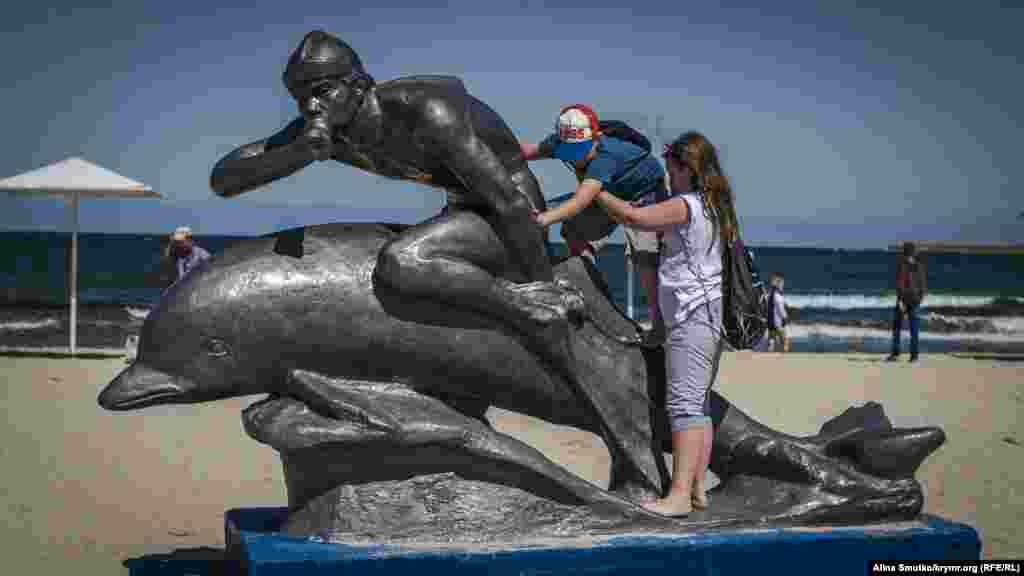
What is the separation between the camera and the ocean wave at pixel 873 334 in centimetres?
2445

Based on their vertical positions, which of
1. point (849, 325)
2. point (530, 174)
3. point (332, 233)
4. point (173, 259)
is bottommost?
point (849, 325)

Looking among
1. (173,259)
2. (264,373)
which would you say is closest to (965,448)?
(264,373)

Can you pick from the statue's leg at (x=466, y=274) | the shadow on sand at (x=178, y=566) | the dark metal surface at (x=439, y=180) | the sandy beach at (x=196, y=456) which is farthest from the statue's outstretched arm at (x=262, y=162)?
the sandy beach at (x=196, y=456)

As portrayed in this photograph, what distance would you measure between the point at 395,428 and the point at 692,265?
1.36 meters

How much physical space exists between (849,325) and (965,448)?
17207mm

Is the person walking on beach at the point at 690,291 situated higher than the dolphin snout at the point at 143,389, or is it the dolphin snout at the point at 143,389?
the person walking on beach at the point at 690,291

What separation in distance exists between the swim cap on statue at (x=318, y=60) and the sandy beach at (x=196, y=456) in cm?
230

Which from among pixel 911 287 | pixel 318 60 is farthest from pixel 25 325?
pixel 318 60

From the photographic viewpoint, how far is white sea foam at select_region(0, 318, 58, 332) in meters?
22.7

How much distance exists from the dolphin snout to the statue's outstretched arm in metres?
0.74

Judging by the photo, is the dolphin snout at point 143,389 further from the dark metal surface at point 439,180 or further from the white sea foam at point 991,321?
the white sea foam at point 991,321

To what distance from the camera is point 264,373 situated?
4.25 m

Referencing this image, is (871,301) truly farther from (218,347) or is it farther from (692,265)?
(218,347)

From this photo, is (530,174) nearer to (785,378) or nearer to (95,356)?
(785,378)
